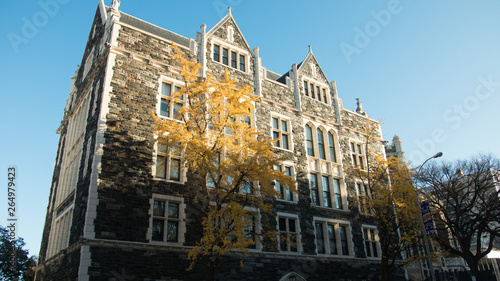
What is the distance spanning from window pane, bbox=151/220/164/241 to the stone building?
72 mm

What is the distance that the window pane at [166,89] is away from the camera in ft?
70.6

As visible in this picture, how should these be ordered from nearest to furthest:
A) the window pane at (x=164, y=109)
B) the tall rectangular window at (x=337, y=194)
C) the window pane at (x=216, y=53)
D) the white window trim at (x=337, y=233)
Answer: the window pane at (x=164, y=109), the window pane at (x=216, y=53), the white window trim at (x=337, y=233), the tall rectangular window at (x=337, y=194)

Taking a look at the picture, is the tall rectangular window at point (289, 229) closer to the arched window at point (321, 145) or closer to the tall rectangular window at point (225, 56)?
the arched window at point (321, 145)

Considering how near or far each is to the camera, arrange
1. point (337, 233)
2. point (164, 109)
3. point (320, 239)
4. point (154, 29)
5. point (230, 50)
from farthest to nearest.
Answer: point (337, 233) → point (230, 50) → point (320, 239) → point (154, 29) → point (164, 109)

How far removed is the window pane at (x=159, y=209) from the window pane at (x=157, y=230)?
35 cm

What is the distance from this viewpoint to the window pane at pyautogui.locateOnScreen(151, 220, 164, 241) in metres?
17.9

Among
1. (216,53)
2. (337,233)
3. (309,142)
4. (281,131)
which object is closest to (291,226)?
(337,233)

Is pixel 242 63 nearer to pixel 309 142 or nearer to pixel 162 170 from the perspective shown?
pixel 309 142

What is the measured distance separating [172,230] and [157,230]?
2.68 ft

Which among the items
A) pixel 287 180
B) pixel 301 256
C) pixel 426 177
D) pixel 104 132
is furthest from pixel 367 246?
pixel 104 132

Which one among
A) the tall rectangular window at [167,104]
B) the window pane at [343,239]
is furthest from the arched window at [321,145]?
the tall rectangular window at [167,104]

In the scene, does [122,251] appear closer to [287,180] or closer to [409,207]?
[287,180]

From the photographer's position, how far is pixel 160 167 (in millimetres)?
18734

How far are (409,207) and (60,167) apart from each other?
24517 millimetres
